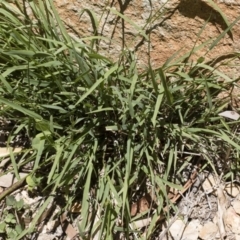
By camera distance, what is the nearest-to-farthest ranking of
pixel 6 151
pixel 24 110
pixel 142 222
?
pixel 24 110
pixel 142 222
pixel 6 151

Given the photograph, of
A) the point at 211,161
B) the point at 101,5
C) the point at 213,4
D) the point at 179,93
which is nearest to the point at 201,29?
the point at 213,4

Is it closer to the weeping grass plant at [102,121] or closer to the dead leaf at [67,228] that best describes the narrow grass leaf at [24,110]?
the weeping grass plant at [102,121]

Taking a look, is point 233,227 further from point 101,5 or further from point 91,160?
point 101,5

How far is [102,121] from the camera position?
1549 millimetres

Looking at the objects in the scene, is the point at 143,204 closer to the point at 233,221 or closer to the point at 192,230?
the point at 192,230

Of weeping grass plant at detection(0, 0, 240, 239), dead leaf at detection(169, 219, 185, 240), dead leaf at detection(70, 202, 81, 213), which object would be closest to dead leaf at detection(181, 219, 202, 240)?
dead leaf at detection(169, 219, 185, 240)

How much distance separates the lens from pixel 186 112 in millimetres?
1559

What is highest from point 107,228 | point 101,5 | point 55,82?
point 101,5

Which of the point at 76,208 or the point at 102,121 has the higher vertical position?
the point at 102,121

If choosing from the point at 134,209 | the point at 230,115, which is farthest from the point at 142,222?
the point at 230,115

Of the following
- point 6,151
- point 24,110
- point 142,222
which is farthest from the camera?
point 6,151

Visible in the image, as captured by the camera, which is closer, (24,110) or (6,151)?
(24,110)

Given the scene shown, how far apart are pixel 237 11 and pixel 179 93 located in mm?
322

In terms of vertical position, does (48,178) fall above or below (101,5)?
below
